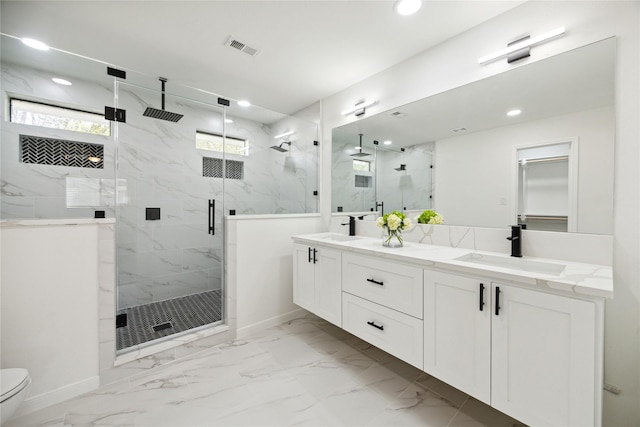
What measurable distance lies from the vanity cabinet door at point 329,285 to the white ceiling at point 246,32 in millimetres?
1722

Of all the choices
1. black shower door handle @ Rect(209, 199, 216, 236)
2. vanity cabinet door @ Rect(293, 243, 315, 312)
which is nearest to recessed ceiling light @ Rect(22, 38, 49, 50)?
black shower door handle @ Rect(209, 199, 216, 236)

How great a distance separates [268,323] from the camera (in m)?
2.65

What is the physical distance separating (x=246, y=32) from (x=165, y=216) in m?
1.75

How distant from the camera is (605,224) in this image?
1389 mm

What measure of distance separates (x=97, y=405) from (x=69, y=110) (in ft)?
8.37

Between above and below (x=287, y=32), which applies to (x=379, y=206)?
below

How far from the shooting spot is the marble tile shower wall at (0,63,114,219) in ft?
7.06

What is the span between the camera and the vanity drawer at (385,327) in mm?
1543

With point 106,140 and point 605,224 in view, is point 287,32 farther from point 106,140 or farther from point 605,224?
point 605,224

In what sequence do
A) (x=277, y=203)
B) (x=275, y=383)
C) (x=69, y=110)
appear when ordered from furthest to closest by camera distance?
(x=277, y=203) < (x=69, y=110) < (x=275, y=383)

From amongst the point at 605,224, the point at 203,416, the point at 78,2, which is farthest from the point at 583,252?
the point at 78,2

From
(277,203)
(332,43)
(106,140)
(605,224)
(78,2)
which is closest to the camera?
(605,224)

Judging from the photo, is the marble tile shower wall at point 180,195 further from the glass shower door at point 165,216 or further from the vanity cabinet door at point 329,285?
the vanity cabinet door at point 329,285

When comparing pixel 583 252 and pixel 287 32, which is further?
pixel 287 32
